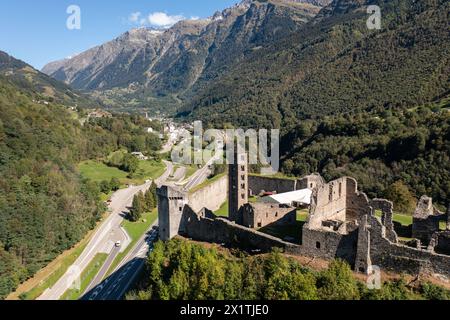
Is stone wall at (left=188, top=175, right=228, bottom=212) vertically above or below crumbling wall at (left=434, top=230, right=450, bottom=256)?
above

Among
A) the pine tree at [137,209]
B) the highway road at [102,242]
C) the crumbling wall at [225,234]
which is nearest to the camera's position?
the crumbling wall at [225,234]

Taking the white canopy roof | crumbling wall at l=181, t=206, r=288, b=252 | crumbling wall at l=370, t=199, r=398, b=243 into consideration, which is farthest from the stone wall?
crumbling wall at l=370, t=199, r=398, b=243

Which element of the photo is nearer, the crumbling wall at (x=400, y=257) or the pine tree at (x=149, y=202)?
the crumbling wall at (x=400, y=257)

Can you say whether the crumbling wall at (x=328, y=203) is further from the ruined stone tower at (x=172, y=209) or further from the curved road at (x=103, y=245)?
the curved road at (x=103, y=245)

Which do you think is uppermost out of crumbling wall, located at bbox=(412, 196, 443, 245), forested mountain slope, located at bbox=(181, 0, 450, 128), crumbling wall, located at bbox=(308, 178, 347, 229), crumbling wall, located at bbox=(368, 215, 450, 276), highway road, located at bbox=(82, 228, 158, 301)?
forested mountain slope, located at bbox=(181, 0, 450, 128)

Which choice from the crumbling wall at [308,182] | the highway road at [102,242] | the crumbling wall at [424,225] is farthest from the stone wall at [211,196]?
the crumbling wall at [424,225]

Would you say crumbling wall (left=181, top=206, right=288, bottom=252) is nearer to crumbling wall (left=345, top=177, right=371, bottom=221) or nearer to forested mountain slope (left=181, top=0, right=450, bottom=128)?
crumbling wall (left=345, top=177, right=371, bottom=221)

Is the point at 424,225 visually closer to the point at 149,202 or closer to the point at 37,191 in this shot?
the point at 149,202
